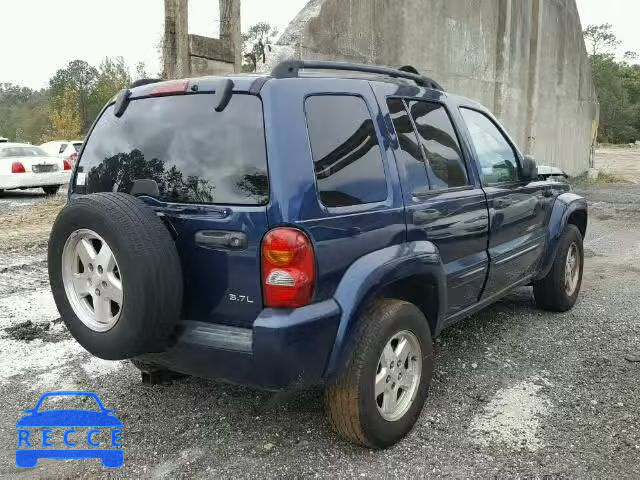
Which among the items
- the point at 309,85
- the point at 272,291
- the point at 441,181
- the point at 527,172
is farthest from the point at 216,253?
the point at 527,172

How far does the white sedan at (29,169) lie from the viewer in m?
14.0

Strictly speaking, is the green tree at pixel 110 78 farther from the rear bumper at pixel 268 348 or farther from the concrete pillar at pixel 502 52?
the rear bumper at pixel 268 348

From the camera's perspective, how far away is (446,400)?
3.61 meters

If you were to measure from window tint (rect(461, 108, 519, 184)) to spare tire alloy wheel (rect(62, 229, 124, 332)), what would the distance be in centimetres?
243

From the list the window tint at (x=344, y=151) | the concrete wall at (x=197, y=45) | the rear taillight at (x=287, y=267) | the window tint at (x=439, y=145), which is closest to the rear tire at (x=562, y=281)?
the window tint at (x=439, y=145)

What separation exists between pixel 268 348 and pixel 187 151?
1034 millimetres

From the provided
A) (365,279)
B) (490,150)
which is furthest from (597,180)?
(365,279)

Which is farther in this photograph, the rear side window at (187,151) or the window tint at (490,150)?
the window tint at (490,150)

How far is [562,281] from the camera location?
511cm

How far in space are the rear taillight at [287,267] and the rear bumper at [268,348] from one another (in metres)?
0.06

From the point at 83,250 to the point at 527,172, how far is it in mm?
3174

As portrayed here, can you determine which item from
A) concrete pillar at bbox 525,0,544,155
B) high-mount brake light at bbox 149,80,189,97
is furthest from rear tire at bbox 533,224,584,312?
concrete pillar at bbox 525,0,544,155

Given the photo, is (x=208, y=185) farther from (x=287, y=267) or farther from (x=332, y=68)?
(x=332, y=68)

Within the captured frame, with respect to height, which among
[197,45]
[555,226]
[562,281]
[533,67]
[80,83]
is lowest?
[562,281]
